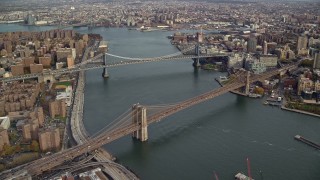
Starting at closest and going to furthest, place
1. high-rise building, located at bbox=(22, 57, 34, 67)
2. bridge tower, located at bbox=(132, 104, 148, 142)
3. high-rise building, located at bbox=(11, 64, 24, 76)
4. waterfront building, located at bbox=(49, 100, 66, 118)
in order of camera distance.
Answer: bridge tower, located at bbox=(132, 104, 148, 142) → waterfront building, located at bbox=(49, 100, 66, 118) → high-rise building, located at bbox=(11, 64, 24, 76) → high-rise building, located at bbox=(22, 57, 34, 67)

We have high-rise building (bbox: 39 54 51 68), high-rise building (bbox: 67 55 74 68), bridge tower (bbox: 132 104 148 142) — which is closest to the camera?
bridge tower (bbox: 132 104 148 142)

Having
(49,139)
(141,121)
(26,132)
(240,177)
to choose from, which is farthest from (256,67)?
(26,132)

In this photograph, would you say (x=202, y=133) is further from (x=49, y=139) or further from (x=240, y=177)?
(x=49, y=139)

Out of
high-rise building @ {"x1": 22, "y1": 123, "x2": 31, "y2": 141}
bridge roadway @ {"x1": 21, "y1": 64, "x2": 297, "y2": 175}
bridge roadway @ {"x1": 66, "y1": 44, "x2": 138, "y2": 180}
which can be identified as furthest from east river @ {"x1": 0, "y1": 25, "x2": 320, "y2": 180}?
high-rise building @ {"x1": 22, "y1": 123, "x2": 31, "y2": 141}

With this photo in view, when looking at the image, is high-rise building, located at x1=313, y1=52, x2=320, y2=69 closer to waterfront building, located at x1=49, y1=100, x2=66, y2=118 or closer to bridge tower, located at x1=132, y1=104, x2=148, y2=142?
bridge tower, located at x1=132, y1=104, x2=148, y2=142

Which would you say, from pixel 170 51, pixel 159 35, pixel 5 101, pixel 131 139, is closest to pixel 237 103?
pixel 131 139

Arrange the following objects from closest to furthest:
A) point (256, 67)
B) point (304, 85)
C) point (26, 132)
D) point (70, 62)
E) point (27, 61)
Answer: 1. point (26, 132)
2. point (304, 85)
3. point (256, 67)
4. point (27, 61)
5. point (70, 62)

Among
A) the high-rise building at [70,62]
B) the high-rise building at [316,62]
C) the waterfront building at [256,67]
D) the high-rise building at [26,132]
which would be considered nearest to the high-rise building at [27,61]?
the high-rise building at [70,62]
